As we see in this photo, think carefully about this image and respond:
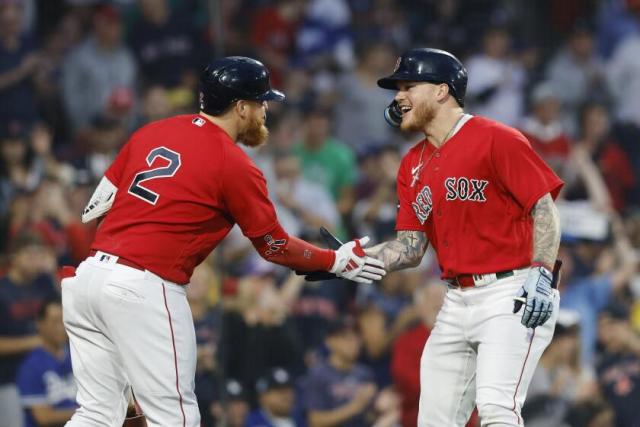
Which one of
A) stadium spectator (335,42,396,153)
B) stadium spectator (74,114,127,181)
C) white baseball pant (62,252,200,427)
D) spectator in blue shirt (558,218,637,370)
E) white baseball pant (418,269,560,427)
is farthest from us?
stadium spectator (335,42,396,153)

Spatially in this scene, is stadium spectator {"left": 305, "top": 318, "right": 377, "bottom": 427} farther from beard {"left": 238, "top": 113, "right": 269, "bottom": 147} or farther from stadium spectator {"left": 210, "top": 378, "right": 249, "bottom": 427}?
beard {"left": 238, "top": 113, "right": 269, "bottom": 147}

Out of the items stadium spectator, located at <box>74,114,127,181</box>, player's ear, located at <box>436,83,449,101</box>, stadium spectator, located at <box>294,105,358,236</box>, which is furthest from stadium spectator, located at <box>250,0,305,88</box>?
player's ear, located at <box>436,83,449,101</box>

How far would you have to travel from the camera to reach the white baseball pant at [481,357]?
16.7 feet

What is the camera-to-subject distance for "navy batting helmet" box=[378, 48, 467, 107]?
5.47 meters

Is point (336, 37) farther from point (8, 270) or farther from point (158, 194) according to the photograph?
point (158, 194)

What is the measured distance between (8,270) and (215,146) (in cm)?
361

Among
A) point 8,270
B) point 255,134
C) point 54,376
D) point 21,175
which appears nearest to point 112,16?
point 21,175

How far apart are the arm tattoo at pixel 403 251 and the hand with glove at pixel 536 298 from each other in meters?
0.75

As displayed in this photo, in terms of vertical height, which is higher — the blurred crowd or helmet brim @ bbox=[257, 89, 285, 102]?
helmet brim @ bbox=[257, 89, 285, 102]

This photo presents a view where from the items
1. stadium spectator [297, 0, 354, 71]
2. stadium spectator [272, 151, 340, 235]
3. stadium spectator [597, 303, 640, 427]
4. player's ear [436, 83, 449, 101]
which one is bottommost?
stadium spectator [597, 303, 640, 427]

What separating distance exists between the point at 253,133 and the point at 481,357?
4.66ft

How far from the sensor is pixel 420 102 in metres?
5.51

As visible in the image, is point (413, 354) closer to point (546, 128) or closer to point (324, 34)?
point (546, 128)

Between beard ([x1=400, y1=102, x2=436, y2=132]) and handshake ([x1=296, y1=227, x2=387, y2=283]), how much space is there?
0.57 meters
